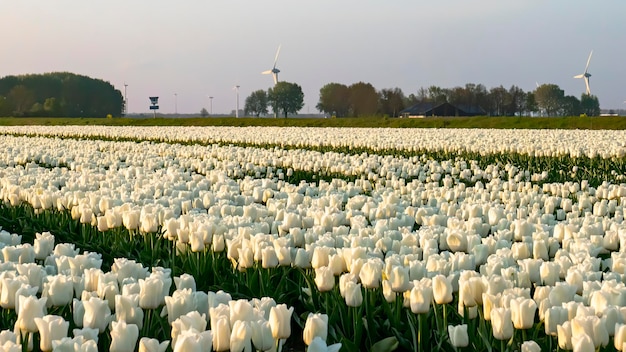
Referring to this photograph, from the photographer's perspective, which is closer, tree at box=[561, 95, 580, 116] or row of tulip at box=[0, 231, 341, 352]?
row of tulip at box=[0, 231, 341, 352]

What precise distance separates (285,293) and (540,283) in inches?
71.0

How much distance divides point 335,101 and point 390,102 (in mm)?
8918

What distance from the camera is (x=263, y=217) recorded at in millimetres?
7258

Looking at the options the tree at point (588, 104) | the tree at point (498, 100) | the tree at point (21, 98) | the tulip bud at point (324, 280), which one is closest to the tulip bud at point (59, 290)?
the tulip bud at point (324, 280)

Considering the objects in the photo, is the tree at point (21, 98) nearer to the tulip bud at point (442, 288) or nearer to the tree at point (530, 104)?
the tree at point (530, 104)

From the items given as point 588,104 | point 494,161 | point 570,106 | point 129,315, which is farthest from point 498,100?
point 129,315

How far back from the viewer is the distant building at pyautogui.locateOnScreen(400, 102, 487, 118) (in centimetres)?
11094

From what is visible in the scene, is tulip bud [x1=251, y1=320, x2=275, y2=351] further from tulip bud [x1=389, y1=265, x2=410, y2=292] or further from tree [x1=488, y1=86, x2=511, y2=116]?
tree [x1=488, y1=86, x2=511, y2=116]

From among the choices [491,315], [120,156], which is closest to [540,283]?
[491,315]

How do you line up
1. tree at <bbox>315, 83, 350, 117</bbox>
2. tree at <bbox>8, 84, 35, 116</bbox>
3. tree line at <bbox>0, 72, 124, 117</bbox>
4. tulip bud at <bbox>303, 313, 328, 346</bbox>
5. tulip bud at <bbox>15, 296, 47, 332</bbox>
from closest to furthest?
tulip bud at <bbox>303, 313, 328, 346</bbox>, tulip bud at <bbox>15, 296, 47, 332</bbox>, tree at <bbox>315, 83, 350, 117</bbox>, tree at <bbox>8, 84, 35, 116</bbox>, tree line at <bbox>0, 72, 124, 117</bbox>

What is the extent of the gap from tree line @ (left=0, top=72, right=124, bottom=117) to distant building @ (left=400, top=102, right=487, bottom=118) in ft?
179

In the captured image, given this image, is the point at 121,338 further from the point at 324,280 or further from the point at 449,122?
the point at 449,122

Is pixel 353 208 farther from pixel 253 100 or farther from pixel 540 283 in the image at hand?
pixel 253 100

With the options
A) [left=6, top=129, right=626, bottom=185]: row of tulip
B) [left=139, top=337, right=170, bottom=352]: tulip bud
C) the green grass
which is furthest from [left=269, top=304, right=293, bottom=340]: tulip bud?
the green grass
